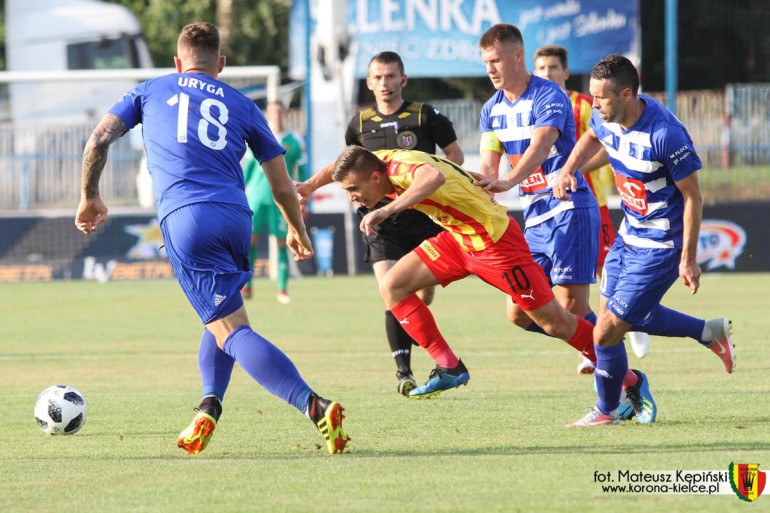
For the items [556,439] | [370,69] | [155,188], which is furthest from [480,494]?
[370,69]

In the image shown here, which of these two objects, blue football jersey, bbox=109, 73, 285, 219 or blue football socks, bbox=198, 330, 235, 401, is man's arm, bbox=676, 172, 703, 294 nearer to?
blue football jersey, bbox=109, 73, 285, 219

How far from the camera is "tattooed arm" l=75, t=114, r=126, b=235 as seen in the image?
6238mm

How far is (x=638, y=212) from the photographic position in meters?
7.03

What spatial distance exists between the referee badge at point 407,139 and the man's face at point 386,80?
0.25m

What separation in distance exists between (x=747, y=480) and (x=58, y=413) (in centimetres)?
350

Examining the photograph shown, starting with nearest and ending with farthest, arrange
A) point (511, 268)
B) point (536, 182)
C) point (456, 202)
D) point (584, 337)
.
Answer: point (456, 202) < point (511, 268) < point (584, 337) < point (536, 182)

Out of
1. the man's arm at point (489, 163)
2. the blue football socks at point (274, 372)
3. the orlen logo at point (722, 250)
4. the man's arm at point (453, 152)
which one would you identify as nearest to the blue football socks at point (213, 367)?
the blue football socks at point (274, 372)

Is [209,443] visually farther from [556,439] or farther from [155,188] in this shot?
[556,439]

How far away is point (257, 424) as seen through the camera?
718cm

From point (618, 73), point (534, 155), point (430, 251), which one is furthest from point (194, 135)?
point (534, 155)

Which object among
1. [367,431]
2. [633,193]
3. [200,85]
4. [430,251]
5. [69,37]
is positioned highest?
[69,37]

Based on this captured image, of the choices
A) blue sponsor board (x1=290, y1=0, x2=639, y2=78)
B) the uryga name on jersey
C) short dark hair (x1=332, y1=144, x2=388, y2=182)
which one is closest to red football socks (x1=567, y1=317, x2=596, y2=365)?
short dark hair (x1=332, y1=144, x2=388, y2=182)

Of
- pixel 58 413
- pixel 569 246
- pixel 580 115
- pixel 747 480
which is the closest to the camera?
pixel 747 480

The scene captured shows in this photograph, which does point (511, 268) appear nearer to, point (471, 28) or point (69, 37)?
point (471, 28)
